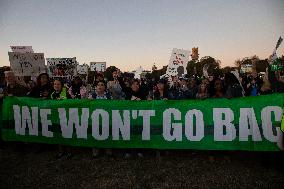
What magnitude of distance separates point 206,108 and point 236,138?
0.87 m

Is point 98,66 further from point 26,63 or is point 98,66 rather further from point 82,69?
point 26,63

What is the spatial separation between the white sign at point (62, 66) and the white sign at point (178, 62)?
4.38m

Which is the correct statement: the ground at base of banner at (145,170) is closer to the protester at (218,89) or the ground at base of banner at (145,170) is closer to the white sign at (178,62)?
the protester at (218,89)

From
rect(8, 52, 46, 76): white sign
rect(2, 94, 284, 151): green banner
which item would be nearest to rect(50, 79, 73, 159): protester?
rect(2, 94, 284, 151): green banner

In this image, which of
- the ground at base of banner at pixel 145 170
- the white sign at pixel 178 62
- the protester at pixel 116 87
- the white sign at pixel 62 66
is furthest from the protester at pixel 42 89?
the white sign at pixel 62 66

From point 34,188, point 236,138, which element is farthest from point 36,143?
point 236,138

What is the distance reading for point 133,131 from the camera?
7164 mm

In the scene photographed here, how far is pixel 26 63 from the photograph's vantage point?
10289mm

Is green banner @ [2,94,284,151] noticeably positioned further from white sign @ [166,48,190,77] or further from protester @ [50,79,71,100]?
white sign @ [166,48,190,77]

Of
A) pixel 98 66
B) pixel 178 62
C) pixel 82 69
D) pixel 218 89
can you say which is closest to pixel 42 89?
pixel 218 89

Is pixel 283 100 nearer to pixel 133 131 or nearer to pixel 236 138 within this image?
pixel 236 138

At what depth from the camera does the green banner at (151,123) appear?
666cm

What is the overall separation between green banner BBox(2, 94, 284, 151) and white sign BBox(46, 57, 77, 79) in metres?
6.14

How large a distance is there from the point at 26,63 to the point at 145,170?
19.6 feet
